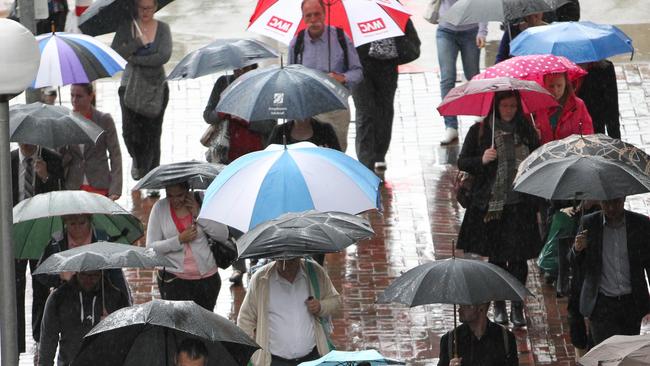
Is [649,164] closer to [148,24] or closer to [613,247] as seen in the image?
[613,247]

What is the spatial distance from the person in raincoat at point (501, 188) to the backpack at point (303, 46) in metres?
2.24

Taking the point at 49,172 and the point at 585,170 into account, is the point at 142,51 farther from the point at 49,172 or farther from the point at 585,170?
the point at 585,170

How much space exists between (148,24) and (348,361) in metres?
8.13

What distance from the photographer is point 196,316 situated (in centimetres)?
960

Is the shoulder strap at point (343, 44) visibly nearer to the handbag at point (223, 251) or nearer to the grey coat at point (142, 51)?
the grey coat at point (142, 51)

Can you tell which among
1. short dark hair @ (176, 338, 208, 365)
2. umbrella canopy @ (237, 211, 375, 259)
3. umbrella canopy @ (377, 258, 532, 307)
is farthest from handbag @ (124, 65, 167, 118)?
short dark hair @ (176, 338, 208, 365)

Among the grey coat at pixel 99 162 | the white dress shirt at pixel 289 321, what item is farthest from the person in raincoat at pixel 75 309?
the grey coat at pixel 99 162

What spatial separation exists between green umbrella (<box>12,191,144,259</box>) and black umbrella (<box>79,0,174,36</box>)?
4.40m

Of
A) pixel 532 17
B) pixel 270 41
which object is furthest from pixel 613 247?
pixel 270 41

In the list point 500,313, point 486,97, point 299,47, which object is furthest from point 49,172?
point 500,313

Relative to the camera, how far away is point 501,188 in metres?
13.3

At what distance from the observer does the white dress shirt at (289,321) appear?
35.3 feet

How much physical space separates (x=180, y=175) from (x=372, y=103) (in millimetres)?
5196

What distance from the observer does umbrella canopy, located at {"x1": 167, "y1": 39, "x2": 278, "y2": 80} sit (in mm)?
14445
